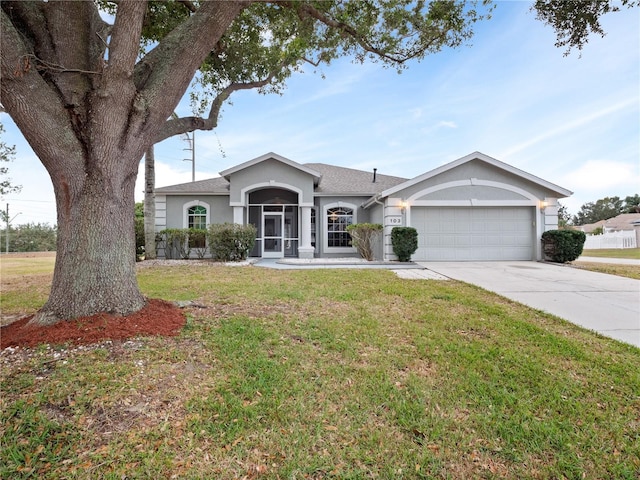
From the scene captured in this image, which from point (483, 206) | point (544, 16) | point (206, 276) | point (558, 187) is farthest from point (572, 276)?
point (206, 276)

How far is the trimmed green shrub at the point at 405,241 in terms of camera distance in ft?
38.4

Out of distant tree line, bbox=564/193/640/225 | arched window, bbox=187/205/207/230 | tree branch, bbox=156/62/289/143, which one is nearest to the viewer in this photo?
tree branch, bbox=156/62/289/143

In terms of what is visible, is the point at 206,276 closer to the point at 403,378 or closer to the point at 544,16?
the point at 403,378

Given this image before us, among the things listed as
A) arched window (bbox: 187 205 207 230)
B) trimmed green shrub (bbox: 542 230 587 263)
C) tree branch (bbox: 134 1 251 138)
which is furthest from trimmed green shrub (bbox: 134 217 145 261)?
trimmed green shrub (bbox: 542 230 587 263)

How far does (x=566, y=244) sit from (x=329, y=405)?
12.5m

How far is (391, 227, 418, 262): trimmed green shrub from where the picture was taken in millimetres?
11703

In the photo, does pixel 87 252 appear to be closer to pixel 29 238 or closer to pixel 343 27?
pixel 343 27

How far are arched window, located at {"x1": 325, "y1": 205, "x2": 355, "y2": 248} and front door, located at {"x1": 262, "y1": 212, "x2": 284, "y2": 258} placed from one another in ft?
7.89

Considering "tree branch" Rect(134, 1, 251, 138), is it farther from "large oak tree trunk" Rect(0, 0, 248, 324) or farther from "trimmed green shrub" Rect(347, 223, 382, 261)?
"trimmed green shrub" Rect(347, 223, 382, 261)

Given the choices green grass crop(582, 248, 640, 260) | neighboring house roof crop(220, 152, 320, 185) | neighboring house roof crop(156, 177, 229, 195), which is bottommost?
green grass crop(582, 248, 640, 260)

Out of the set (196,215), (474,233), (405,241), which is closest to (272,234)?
(196,215)

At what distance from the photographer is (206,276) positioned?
8516 mm

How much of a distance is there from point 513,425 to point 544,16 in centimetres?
719

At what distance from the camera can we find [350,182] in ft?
55.1
